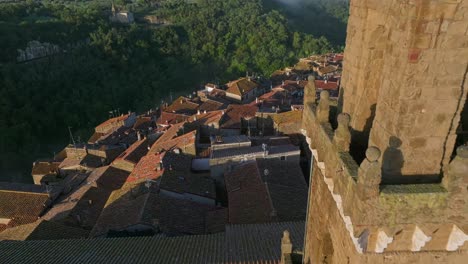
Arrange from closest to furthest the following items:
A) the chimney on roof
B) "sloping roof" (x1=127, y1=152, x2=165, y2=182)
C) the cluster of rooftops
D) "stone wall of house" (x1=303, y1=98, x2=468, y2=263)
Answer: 1. "stone wall of house" (x1=303, y1=98, x2=468, y2=263)
2. the chimney on roof
3. the cluster of rooftops
4. "sloping roof" (x1=127, y1=152, x2=165, y2=182)

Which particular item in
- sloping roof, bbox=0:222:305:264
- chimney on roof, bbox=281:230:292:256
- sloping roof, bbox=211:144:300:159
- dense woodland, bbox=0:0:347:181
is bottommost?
dense woodland, bbox=0:0:347:181

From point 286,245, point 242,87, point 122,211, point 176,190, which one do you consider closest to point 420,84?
point 286,245

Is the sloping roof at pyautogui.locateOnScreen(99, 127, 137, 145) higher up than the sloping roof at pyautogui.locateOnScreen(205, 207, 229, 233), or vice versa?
the sloping roof at pyautogui.locateOnScreen(205, 207, 229, 233)

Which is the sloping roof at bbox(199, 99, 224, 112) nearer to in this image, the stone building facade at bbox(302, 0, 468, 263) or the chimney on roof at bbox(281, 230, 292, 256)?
the chimney on roof at bbox(281, 230, 292, 256)

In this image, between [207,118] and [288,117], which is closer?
[288,117]

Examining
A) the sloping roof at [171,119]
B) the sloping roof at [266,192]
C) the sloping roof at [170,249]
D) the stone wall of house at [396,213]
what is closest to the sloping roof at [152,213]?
the sloping roof at [266,192]

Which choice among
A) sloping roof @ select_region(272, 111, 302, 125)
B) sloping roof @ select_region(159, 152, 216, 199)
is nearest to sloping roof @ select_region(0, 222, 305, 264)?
sloping roof @ select_region(159, 152, 216, 199)

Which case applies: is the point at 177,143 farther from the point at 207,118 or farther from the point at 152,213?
the point at 152,213
